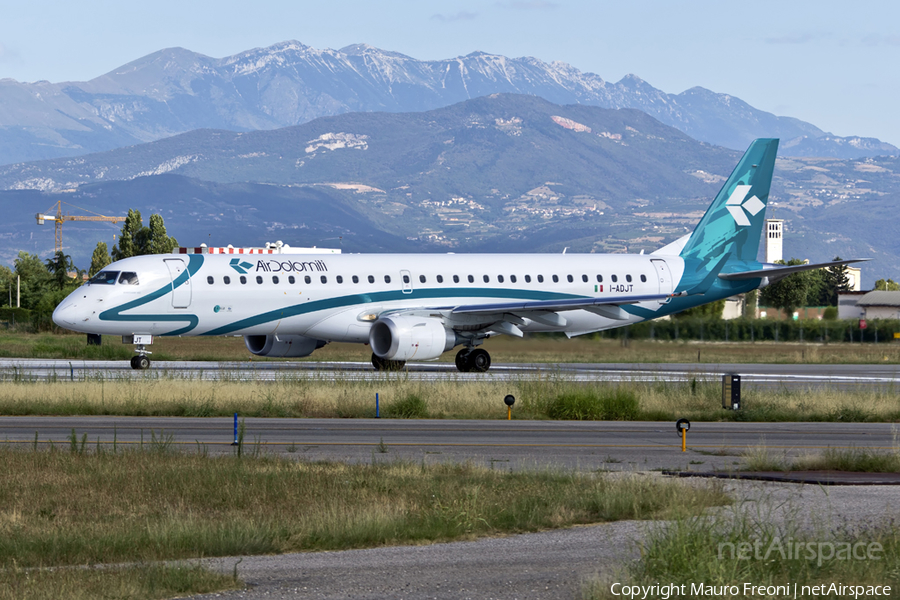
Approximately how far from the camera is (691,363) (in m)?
51.9

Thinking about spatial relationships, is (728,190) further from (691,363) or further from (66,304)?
(66,304)

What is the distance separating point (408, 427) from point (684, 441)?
693 centimetres

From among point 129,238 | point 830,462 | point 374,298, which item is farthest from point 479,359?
point 129,238

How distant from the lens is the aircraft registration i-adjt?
38375 millimetres

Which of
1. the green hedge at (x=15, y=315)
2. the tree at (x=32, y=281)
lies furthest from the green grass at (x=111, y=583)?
the tree at (x=32, y=281)

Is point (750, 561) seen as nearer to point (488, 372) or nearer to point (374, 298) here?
point (374, 298)

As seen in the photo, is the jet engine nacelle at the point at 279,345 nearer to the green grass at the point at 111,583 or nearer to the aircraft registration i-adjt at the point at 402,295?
the aircraft registration i-adjt at the point at 402,295

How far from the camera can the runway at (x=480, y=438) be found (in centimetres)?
2084

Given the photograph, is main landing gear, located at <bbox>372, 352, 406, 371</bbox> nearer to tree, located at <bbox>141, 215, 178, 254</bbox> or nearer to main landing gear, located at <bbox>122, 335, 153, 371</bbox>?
main landing gear, located at <bbox>122, 335, 153, 371</bbox>

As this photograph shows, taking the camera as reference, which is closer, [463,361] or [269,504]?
[269,504]

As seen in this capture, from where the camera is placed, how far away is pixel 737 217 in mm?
48156

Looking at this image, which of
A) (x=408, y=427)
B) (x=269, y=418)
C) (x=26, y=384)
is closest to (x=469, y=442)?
(x=408, y=427)

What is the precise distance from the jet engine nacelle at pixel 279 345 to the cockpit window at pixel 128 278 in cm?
485

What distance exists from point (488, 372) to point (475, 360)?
3.45ft
